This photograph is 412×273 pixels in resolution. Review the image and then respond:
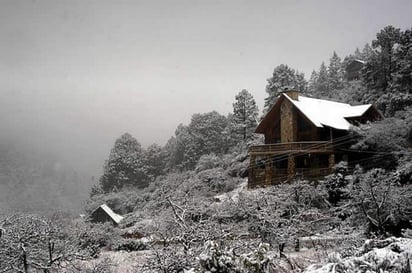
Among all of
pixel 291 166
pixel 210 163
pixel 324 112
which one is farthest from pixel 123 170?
pixel 324 112

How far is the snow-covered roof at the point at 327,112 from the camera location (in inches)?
1129

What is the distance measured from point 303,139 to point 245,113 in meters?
14.2

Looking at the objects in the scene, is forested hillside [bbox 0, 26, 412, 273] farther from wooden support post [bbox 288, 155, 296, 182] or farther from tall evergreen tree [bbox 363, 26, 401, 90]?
wooden support post [bbox 288, 155, 296, 182]

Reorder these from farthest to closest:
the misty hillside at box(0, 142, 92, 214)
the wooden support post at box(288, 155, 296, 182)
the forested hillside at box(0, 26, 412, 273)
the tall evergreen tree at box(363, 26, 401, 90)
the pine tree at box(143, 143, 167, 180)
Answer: the misty hillside at box(0, 142, 92, 214), the pine tree at box(143, 143, 167, 180), the tall evergreen tree at box(363, 26, 401, 90), the wooden support post at box(288, 155, 296, 182), the forested hillside at box(0, 26, 412, 273)

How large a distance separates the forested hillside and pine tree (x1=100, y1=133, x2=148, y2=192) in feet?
0.54

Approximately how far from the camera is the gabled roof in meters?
28.7

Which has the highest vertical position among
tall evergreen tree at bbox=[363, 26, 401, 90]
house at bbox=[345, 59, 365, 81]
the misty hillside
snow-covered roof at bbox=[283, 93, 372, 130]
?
house at bbox=[345, 59, 365, 81]

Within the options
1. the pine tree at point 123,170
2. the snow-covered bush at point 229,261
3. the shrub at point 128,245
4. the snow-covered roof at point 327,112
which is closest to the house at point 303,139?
the snow-covered roof at point 327,112

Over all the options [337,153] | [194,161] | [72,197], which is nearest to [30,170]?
[72,197]

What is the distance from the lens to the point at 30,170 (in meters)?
99.8

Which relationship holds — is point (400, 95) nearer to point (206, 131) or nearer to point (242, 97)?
point (242, 97)

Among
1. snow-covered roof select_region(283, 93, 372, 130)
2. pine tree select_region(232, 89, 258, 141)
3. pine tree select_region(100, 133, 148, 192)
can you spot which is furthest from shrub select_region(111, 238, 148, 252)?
pine tree select_region(100, 133, 148, 192)

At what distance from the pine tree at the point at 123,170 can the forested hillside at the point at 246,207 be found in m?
0.17

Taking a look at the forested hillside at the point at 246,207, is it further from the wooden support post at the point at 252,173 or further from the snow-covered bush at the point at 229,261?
the wooden support post at the point at 252,173
